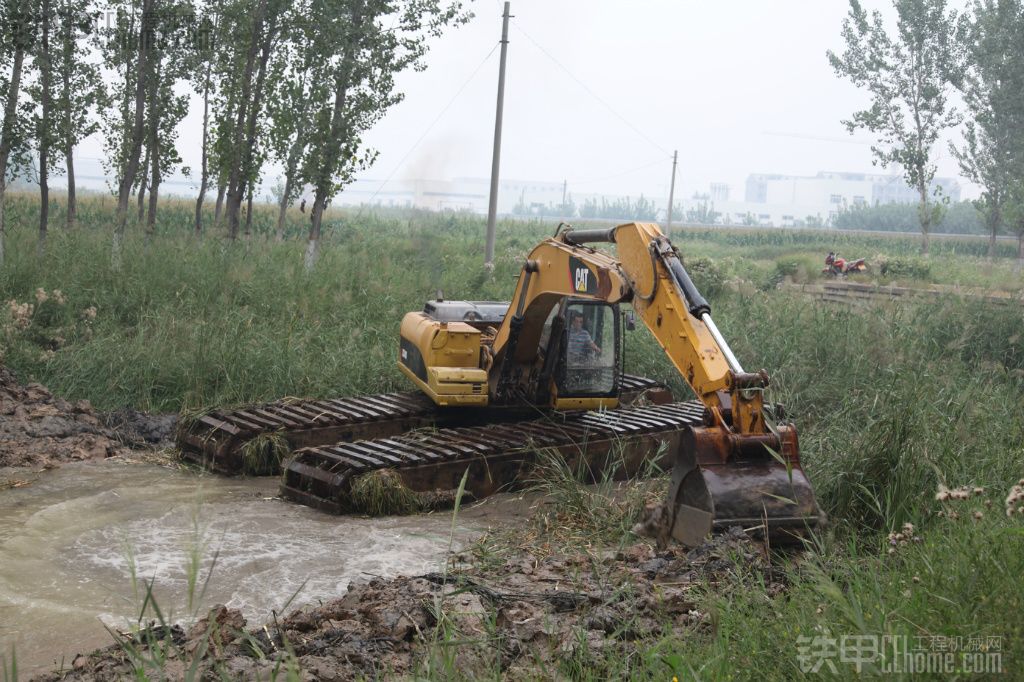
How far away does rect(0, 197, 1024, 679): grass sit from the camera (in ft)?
12.9

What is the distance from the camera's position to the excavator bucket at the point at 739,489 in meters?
6.02

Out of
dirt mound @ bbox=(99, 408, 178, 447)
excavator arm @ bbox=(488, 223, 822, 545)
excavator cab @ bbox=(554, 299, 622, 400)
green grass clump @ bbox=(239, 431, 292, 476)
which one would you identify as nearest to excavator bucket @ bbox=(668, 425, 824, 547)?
excavator arm @ bbox=(488, 223, 822, 545)

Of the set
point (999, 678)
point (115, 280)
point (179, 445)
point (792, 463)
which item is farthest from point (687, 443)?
point (115, 280)

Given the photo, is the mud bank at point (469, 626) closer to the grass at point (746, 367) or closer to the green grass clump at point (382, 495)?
the grass at point (746, 367)

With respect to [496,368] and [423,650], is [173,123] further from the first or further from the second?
[423,650]

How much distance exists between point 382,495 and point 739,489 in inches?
138

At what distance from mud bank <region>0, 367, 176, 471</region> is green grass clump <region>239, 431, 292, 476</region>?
4.43 ft

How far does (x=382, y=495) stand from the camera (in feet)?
28.2

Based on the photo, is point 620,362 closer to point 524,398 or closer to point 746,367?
point 524,398

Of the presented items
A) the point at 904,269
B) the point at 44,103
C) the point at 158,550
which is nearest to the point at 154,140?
Answer: the point at 44,103

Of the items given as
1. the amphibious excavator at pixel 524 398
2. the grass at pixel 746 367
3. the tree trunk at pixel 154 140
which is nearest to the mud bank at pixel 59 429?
the grass at pixel 746 367

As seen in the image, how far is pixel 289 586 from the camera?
6.73 meters

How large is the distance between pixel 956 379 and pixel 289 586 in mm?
7112

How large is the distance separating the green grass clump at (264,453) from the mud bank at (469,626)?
14.3 feet
